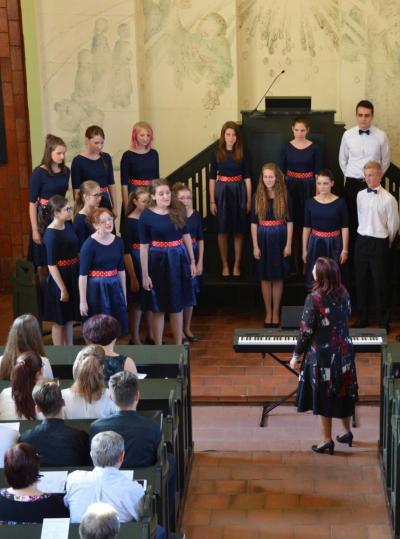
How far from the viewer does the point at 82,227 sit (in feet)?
27.5

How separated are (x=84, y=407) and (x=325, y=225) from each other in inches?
156

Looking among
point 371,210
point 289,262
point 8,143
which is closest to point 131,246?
point 289,262

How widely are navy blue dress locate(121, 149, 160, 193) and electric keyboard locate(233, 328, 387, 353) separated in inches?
108

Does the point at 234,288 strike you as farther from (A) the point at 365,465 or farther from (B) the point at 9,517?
(B) the point at 9,517

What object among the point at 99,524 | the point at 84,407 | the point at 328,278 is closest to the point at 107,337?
the point at 84,407

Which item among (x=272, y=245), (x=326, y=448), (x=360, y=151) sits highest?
(x=360, y=151)

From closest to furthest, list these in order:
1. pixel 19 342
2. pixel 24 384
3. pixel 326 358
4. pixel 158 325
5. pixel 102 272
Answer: pixel 24 384
pixel 19 342
pixel 326 358
pixel 102 272
pixel 158 325

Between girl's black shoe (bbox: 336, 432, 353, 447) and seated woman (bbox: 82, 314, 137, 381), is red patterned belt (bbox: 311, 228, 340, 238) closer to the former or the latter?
girl's black shoe (bbox: 336, 432, 353, 447)

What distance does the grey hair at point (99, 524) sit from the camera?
381 centimetres

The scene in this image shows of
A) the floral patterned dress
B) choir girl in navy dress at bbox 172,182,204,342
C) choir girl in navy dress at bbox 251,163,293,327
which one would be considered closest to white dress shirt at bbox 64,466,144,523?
the floral patterned dress

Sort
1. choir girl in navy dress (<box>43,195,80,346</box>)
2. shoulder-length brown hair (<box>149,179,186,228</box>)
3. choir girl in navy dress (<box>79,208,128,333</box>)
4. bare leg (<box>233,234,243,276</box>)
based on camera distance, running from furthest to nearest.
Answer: bare leg (<box>233,234,243,276</box>) < shoulder-length brown hair (<box>149,179,186,228</box>) < choir girl in navy dress (<box>43,195,80,346</box>) < choir girl in navy dress (<box>79,208,128,333</box>)

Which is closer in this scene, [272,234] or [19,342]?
[19,342]

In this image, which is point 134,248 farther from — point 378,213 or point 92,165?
point 378,213

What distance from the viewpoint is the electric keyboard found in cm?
693
